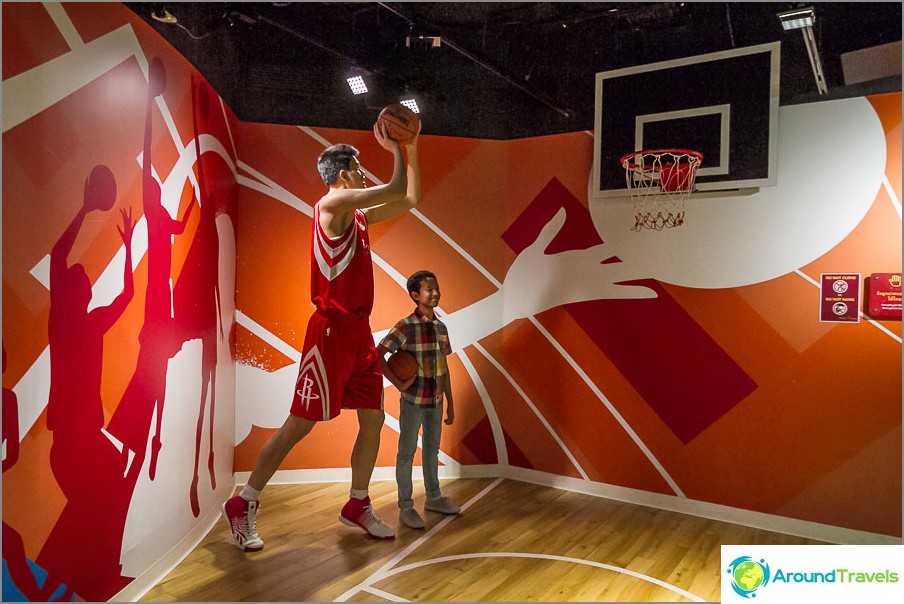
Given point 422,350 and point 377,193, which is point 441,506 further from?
point 377,193

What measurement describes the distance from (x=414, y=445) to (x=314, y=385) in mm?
710

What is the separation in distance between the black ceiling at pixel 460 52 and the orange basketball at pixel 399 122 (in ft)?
4.60

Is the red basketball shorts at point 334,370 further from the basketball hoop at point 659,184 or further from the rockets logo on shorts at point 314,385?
the basketball hoop at point 659,184

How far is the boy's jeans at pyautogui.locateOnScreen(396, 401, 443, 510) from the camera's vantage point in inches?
123

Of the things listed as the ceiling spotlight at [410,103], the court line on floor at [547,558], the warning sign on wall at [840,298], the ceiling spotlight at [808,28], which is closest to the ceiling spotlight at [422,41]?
the ceiling spotlight at [410,103]

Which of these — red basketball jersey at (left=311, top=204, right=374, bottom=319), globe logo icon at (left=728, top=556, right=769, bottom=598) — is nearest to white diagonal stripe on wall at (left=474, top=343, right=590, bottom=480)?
red basketball jersey at (left=311, top=204, right=374, bottom=319)

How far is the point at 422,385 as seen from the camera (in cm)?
317

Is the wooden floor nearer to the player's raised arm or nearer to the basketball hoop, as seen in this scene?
the player's raised arm

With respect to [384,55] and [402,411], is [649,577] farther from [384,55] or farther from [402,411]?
[384,55]

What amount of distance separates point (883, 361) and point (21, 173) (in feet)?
11.9

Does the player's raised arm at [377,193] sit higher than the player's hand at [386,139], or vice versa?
the player's hand at [386,139]

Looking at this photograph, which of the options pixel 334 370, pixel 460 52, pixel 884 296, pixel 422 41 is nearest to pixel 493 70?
pixel 460 52

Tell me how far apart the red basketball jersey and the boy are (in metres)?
0.43

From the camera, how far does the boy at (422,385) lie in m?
3.14
